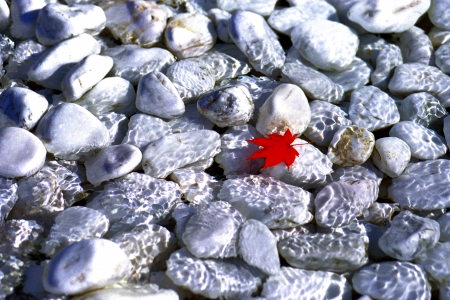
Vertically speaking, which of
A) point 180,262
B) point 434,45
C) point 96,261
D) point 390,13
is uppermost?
point 390,13

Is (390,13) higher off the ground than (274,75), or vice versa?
(390,13)

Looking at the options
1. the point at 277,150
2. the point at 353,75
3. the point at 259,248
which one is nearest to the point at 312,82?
the point at 353,75

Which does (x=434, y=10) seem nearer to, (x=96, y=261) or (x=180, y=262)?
(x=180, y=262)

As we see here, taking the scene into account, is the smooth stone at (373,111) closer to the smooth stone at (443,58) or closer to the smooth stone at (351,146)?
the smooth stone at (351,146)

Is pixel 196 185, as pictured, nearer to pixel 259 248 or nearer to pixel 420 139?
pixel 259 248

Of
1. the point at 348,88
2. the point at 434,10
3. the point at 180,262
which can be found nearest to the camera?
the point at 180,262

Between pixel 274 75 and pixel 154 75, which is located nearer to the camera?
pixel 154 75

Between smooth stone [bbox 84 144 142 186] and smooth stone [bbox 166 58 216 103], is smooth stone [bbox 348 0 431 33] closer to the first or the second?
smooth stone [bbox 166 58 216 103]

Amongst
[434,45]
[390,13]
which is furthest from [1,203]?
[434,45]
